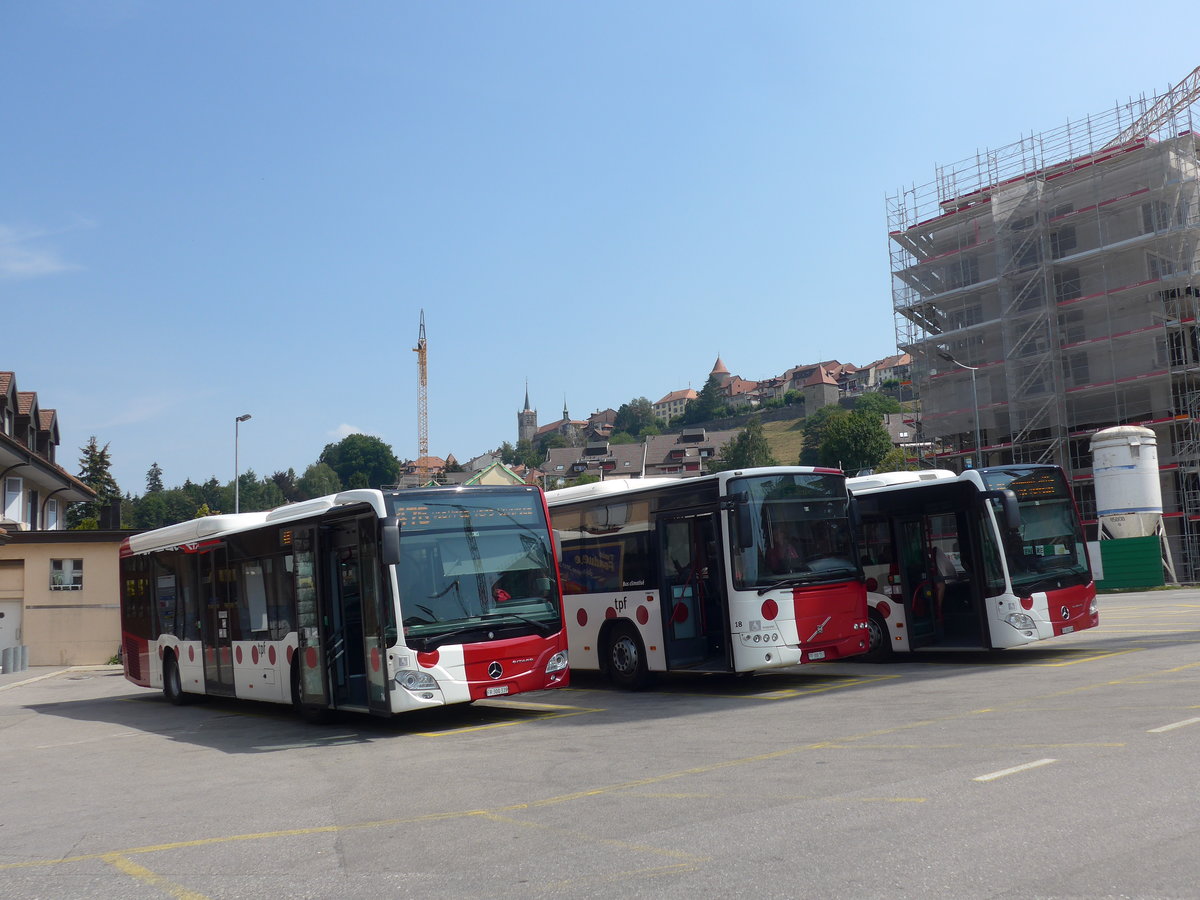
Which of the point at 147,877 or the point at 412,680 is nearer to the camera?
the point at 147,877

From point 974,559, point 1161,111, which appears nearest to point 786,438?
point 1161,111

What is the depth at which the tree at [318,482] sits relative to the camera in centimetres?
15750

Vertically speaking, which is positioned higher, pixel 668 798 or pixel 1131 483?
pixel 1131 483

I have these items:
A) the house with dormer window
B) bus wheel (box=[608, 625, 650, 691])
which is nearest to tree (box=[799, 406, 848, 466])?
the house with dormer window

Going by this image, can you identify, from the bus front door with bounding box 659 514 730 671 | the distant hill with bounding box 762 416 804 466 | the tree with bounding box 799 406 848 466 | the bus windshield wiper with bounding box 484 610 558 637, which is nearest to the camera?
the bus windshield wiper with bounding box 484 610 558 637

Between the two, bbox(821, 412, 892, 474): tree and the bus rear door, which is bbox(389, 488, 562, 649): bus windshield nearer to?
the bus rear door

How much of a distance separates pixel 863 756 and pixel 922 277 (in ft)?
173

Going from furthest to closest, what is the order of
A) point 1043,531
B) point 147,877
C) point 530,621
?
point 1043,531 → point 530,621 → point 147,877

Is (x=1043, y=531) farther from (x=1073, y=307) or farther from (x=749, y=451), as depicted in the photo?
(x=749, y=451)

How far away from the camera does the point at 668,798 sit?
8078 millimetres

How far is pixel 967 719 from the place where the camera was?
1095 centimetres

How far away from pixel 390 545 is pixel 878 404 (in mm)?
144238

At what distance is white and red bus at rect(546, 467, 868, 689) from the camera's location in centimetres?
1459

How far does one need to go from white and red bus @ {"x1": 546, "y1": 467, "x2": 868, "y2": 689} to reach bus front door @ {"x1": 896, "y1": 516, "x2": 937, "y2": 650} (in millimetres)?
2008
